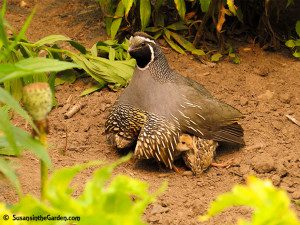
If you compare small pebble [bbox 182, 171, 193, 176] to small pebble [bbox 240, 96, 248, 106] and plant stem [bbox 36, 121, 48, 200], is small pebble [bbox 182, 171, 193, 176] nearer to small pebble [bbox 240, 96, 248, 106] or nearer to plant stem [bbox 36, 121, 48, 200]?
small pebble [bbox 240, 96, 248, 106]

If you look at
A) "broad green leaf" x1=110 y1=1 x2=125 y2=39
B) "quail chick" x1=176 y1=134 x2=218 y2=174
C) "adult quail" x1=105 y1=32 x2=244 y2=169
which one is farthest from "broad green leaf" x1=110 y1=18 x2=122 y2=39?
"quail chick" x1=176 y1=134 x2=218 y2=174

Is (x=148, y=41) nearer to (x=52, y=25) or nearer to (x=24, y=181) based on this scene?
(x=24, y=181)

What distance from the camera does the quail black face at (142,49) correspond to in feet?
17.8

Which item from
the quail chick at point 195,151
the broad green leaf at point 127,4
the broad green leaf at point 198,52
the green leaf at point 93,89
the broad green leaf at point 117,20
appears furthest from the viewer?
the broad green leaf at point 198,52

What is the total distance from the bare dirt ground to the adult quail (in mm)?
213

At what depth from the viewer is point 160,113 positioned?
208 inches

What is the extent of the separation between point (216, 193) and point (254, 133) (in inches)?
36.7

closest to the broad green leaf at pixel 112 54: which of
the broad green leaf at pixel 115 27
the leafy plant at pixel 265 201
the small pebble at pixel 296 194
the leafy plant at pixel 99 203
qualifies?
the broad green leaf at pixel 115 27

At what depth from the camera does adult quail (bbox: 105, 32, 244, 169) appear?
525 cm

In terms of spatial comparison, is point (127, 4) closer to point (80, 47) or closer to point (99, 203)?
point (80, 47)

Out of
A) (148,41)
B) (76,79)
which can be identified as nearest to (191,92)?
(148,41)

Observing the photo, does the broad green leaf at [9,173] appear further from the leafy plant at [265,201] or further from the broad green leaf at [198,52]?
the broad green leaf at [198,52]

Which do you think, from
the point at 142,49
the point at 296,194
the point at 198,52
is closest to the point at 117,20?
the point at 198,52

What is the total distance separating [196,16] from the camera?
22.2ft
